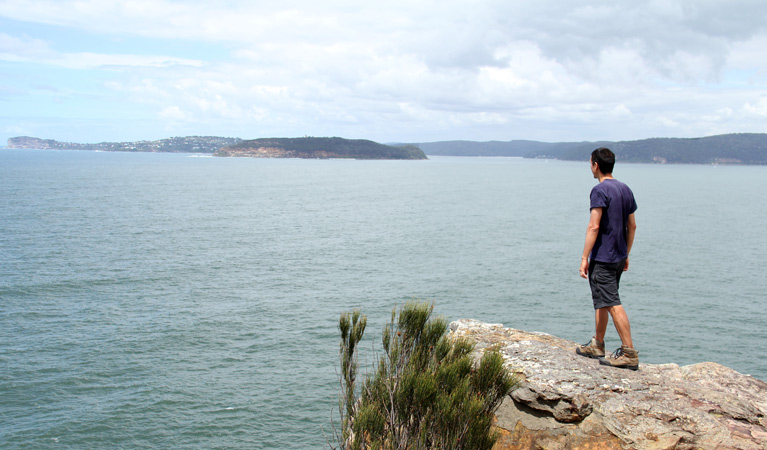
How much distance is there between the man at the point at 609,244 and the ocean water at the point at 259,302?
475 cm

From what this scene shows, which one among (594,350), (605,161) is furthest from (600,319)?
(605,161)

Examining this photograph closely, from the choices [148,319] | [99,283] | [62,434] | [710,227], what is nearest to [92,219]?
[99,283]

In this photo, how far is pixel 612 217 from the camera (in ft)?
24.2

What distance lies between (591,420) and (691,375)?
229 centimetres

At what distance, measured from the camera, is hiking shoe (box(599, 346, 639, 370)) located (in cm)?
745

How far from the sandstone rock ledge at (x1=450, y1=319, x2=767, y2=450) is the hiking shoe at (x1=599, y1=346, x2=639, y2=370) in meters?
0.13

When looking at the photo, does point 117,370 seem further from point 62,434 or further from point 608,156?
point 608,156

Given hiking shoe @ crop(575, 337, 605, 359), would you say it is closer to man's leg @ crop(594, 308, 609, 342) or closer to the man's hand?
man's leg @ crop(594, 308, 609, 342)

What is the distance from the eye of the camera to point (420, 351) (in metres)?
7.97

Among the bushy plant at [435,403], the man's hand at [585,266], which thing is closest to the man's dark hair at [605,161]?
the man's hand at [585,266]

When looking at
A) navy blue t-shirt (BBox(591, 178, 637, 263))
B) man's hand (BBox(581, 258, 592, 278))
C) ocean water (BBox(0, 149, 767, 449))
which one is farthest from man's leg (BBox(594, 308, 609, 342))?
ocean water (BBox(0, 149, 767, 449))

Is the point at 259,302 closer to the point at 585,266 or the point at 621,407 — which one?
the point at 585,266

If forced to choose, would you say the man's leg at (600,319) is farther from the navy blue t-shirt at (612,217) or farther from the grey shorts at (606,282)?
the navy blue t-shirt at (612,217)

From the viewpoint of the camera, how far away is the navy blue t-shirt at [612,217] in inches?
288
